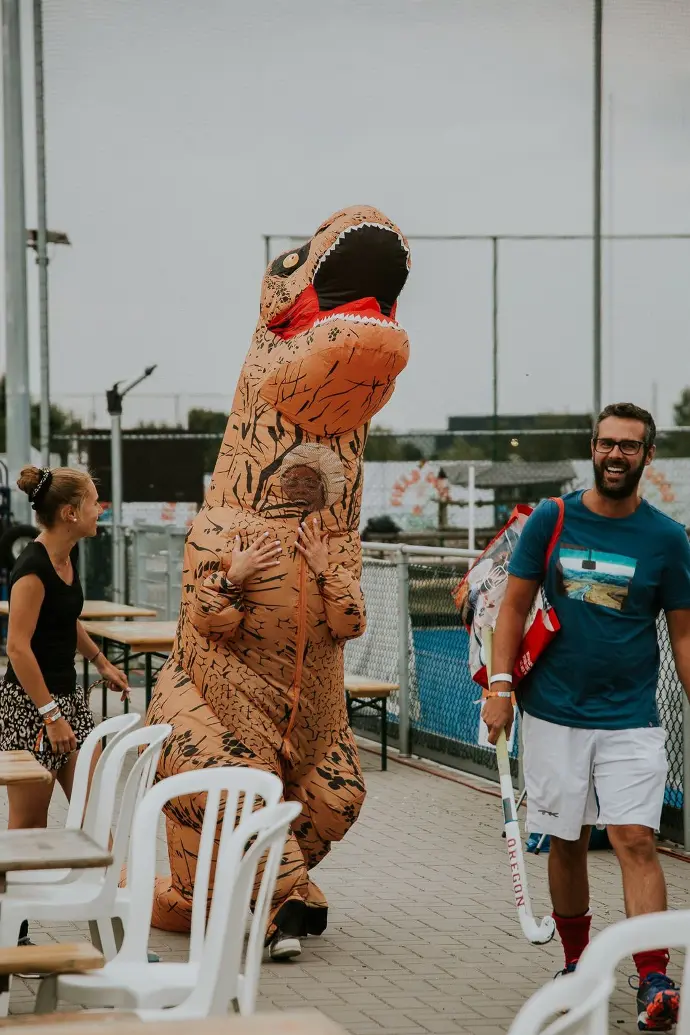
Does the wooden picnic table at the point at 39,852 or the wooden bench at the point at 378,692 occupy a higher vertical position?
the wooden picnic table at the point at 39,852

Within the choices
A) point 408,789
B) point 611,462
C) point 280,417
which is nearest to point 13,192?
point 408,789

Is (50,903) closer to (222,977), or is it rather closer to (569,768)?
(222,977)

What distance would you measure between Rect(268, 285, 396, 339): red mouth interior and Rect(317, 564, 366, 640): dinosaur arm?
0.93 meters

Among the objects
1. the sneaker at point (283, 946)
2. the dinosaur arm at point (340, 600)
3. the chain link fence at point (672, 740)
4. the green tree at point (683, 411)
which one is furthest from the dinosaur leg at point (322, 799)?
the green tree at point (683, 411)

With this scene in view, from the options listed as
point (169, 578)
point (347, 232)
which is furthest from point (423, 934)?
point (169, 578)

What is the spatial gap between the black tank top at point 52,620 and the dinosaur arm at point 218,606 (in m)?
0.47

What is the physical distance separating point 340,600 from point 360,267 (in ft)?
4.09

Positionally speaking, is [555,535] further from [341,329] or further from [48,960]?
[48,960]

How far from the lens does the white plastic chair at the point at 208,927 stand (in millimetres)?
3498

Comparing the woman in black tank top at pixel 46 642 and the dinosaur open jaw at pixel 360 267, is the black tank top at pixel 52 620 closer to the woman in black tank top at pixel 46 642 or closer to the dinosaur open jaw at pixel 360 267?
the woman in black tank top at pixel 46 642

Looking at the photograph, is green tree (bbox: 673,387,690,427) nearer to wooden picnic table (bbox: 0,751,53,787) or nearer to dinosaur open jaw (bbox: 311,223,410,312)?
dinosaur open jaw (bbox: 311,223,410,312)

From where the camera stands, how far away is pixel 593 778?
4910 mm

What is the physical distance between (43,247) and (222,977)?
14736mm

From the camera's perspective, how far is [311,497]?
5844mm
